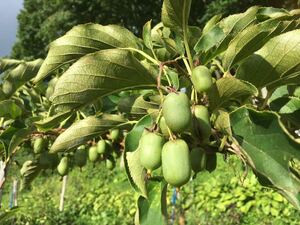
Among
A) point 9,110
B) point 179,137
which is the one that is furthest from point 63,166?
point 179,137

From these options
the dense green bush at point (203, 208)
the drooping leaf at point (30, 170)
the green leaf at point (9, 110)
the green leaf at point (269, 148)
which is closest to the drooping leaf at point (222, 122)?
the green leaf at point (269, 148)

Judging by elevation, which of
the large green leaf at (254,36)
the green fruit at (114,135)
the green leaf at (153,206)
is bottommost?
the green fruit at (114,135)

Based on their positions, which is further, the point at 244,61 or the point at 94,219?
the point at 94,219

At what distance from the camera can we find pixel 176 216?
5051 millimetres

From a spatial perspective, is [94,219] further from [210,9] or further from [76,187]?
[210,9]

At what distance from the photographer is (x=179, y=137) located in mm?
765

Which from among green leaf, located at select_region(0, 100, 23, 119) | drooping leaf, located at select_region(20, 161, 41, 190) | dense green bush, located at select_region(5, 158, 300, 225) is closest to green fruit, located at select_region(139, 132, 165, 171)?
green leaf, located at select_region(0, 100, 23, 119)

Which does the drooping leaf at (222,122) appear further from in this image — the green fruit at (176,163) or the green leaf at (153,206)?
the green leaf at (153,206)

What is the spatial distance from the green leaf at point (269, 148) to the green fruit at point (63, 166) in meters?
1.01

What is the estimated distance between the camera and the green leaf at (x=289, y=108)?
846mm

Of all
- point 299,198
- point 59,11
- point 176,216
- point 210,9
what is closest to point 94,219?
point 176,216

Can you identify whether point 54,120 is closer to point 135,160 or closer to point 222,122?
point 135,160

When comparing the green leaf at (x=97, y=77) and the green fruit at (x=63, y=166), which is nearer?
the green leaf at (x=97, y=77)

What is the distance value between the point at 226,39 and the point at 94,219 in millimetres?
4652
